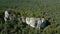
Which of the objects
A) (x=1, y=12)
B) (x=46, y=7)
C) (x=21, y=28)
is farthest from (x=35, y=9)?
(x=21, y=28)

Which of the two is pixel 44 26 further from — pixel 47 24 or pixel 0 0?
pixel 0 0

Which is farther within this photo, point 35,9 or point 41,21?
point 35,9

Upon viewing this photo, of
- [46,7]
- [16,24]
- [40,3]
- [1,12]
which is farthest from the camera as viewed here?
[40,3]

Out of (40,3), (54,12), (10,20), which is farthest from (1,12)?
(40,3)

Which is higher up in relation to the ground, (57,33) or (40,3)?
(40,3)

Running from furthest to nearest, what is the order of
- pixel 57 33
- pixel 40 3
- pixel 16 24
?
pixel 40 3 < pixel 16 24 < pixel 57 33

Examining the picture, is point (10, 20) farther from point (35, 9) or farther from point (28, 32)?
point (35, 9)
